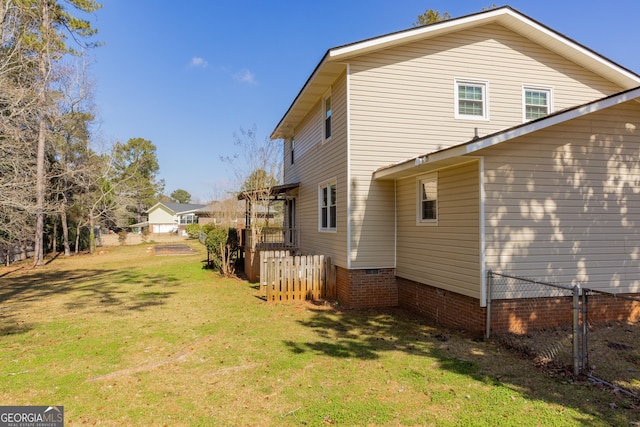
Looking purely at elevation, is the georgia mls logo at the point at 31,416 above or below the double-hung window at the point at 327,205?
below

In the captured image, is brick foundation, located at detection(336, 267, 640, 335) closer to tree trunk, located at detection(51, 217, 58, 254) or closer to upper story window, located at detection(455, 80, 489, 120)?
upper story window, located at detection(455, 80, 489, 120)

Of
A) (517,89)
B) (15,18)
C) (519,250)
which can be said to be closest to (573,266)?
(519,250)

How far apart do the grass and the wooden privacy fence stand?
818 millimetres

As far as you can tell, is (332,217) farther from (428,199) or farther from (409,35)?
(409,35)

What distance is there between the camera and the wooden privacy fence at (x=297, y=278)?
34.2 feet

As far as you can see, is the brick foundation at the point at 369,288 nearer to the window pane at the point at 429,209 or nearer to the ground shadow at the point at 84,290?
the window pane at the point at 429,209

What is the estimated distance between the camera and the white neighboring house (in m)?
61.1

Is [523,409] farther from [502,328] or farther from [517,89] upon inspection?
[517,89]

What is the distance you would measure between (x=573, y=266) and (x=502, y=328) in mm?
2130

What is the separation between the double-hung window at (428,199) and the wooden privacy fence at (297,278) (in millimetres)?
3302

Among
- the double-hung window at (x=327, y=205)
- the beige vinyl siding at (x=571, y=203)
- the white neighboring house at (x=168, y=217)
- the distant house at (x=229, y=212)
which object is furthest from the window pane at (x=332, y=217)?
the white neighboring house at (x=168, y=217)

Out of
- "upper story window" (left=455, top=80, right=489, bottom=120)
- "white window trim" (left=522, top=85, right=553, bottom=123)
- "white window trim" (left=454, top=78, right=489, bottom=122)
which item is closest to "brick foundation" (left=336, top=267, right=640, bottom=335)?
"white window trim" (left=454, top=78, right=489, bottom=122)

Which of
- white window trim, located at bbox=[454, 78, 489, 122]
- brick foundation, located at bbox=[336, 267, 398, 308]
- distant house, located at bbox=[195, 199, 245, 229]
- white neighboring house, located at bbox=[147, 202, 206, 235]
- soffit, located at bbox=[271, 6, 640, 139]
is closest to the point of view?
soffit, located at bbox=[271, 6, 640, 139]

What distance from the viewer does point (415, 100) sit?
10.3m
